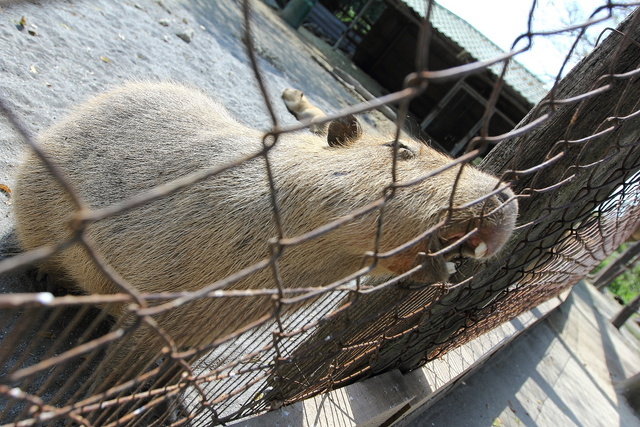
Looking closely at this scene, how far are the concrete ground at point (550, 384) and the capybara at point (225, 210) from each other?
1.63m

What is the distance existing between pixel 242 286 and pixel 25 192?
1.32m

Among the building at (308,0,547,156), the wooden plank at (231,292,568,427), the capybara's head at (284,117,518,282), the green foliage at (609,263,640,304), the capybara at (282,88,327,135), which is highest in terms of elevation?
the building at (308,0,547,156)

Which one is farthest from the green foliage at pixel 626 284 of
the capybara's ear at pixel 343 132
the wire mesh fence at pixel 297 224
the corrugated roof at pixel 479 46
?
the capybara's ear at pixel 343 132

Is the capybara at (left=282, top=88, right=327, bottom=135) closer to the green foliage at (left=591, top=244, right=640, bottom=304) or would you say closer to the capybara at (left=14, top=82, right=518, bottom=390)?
the capybara at (left=14, top=82, right=518, bottom=390)

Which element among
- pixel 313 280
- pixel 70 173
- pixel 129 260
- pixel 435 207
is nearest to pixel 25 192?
pixel 70 173

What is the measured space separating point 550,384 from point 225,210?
11.5 ft

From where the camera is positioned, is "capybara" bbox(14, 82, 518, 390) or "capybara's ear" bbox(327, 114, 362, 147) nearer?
"capybara" bbox(14, 82, 518, 390)

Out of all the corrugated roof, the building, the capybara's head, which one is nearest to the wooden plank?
the capybara's head

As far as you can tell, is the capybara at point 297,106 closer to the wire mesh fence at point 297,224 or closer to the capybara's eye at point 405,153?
the wire mesh fence at point 297,224

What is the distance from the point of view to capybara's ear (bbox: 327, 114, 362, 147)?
7.65ft

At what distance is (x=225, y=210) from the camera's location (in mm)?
2066

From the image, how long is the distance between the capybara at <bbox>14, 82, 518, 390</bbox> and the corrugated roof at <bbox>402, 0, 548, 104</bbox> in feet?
35.4

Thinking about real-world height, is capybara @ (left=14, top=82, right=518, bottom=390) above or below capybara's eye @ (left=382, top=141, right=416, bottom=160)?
below

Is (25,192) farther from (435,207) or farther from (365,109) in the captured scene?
(365,109)
